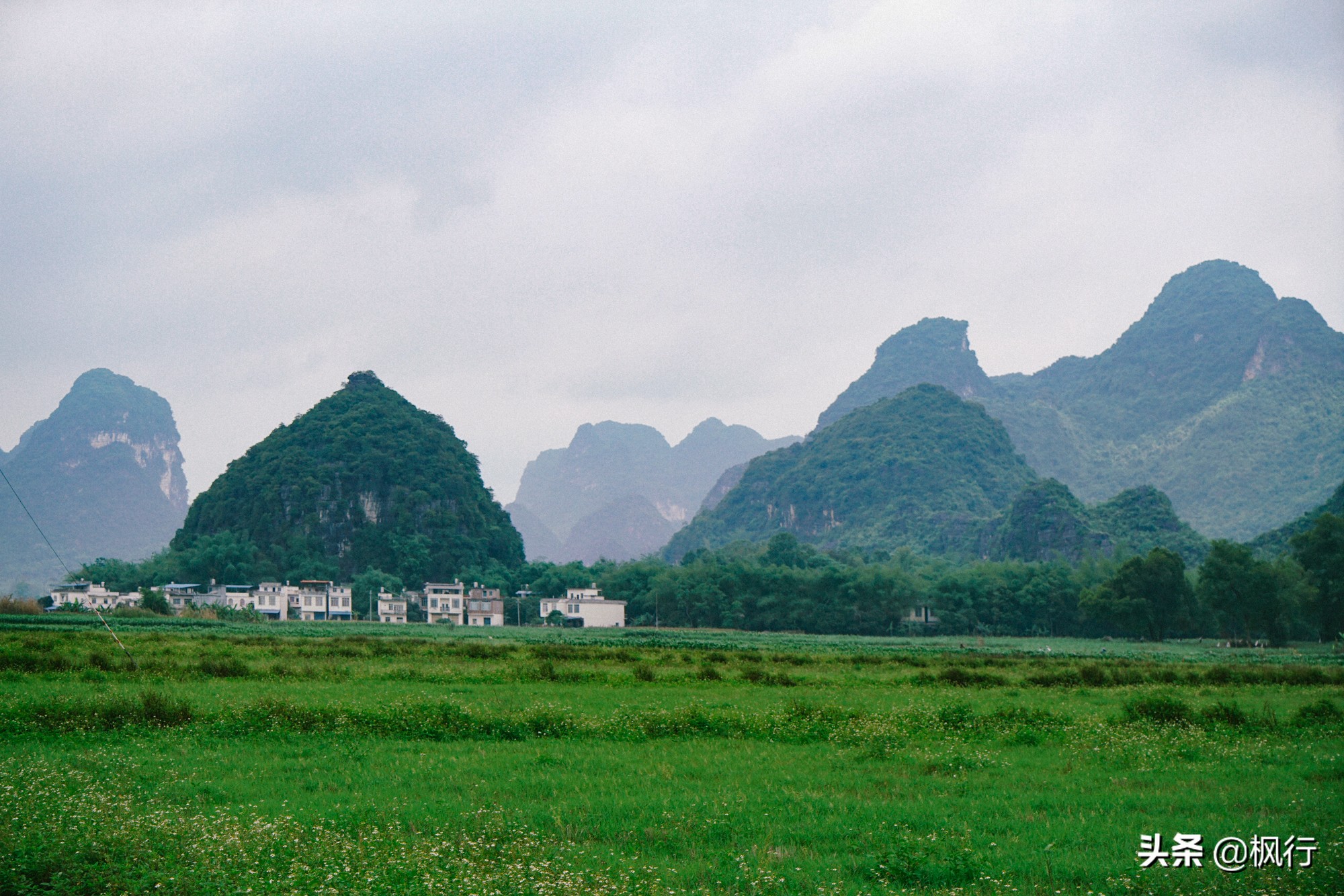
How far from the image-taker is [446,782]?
11672mm

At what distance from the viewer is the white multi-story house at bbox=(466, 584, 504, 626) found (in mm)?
98312

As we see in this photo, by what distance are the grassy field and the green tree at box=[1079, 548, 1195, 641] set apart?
2066 inches

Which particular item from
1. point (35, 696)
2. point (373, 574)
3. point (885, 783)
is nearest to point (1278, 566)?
point (885, 783)

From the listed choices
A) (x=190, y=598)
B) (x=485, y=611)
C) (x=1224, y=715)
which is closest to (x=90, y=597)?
(x=190, y=598)

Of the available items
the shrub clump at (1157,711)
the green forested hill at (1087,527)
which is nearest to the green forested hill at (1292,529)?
the green forested hill at (1087,527)

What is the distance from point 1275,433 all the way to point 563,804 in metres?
226

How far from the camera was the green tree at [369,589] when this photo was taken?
338 ft

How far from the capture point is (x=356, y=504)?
136m

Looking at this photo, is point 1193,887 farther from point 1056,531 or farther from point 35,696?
point 1056,531

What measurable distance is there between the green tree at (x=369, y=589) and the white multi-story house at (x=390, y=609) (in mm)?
3375

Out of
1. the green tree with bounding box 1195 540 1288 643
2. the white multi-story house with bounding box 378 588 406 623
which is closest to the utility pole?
the white multi-story house with bounding box 378 588 406 623

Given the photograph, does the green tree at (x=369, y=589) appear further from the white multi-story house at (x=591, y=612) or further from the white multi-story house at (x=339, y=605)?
the white multi-story house at (x=591, y=612)

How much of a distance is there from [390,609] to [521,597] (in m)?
16.6

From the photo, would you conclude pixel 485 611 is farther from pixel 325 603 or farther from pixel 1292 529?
pixel 1292 529
